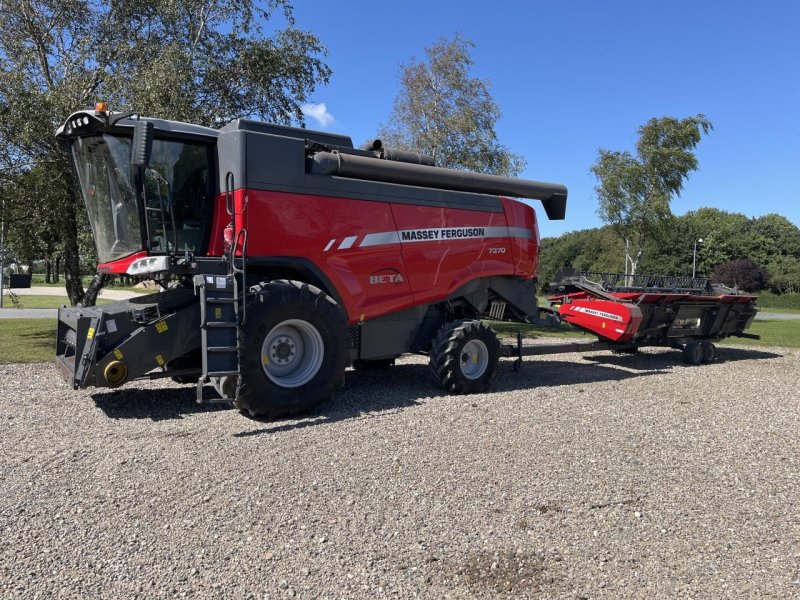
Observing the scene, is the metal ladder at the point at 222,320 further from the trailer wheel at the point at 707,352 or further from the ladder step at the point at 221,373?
the trailer wheel at the point at 707,352

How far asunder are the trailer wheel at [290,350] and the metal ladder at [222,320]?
0.12 meters

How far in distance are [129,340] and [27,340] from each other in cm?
930

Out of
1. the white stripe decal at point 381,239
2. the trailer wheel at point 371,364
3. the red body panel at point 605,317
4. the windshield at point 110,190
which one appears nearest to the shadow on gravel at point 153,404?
the windshield at point 110,190

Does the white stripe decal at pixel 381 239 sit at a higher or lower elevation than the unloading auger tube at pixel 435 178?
lower

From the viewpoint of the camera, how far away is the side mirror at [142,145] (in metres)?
6.25

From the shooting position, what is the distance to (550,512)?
14.0ft

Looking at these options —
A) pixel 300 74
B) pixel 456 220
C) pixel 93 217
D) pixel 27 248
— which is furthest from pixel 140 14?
pixel 456 220

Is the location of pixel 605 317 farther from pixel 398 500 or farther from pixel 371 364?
pixel 398 500

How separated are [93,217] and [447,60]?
13960 mm

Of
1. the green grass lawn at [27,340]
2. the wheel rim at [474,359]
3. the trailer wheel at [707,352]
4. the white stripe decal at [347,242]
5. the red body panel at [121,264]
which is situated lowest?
the green grass lawn at [27,340]

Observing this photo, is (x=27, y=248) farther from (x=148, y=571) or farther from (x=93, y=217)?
(x=148, y=571)

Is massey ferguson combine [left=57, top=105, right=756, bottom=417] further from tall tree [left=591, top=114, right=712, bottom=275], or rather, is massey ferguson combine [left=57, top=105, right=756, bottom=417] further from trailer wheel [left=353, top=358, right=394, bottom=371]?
tall tree [left=591, top=114, right=712, bottom=275]

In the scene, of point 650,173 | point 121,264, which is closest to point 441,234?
point 121,264

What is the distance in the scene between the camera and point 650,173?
22.9 m
